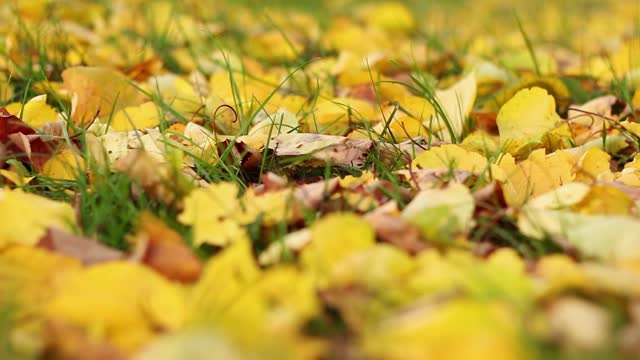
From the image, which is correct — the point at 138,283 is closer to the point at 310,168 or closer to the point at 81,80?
the point at 310,168

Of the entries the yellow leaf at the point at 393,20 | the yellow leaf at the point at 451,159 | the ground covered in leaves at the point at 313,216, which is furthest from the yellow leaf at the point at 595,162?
the yellow leaf at the point at 393,20

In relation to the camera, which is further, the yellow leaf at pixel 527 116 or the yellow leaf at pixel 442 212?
the yellow leaf at pixel 527 116

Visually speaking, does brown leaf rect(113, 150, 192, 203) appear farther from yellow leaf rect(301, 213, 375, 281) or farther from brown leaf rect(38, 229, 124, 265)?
yellow leaf rect(301, 213, 375, 281)

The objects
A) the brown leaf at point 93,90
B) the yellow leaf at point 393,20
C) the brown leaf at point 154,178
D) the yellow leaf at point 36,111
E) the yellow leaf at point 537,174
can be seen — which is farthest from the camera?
the yellow leaf at point 393,20

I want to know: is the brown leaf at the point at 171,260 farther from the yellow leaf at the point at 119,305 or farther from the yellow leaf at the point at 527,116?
the yellow leaf at the point at 527,116

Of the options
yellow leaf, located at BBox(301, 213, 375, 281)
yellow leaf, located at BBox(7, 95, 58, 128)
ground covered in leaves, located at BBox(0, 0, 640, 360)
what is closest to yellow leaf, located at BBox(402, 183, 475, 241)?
ground covered in leaves, located at BBox(0, 0, 640, 360)

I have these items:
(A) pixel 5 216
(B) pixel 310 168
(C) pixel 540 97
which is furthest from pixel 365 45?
(A) pixel 5 216

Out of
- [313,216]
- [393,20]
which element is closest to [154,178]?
[313,216]
